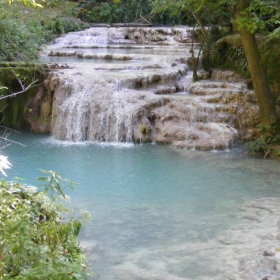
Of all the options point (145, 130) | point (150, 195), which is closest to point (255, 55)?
point (145, 130)

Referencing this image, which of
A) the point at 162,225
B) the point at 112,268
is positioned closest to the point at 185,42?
the point at 162,225

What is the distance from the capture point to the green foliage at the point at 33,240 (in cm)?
304

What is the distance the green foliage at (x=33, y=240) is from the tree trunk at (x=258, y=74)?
6.38 meters

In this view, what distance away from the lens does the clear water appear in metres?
5.02

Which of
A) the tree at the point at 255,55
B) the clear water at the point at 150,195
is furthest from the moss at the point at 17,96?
the tree at the point at 255,55

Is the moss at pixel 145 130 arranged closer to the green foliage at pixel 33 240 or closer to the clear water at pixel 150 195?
the clear water at pixel 150 195

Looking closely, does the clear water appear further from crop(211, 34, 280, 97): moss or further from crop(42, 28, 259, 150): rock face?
crop(211, 34, 280, 97): moss

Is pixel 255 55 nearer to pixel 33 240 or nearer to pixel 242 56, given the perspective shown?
pixel 242 56

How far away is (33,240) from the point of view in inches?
144

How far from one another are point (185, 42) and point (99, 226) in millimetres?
13610

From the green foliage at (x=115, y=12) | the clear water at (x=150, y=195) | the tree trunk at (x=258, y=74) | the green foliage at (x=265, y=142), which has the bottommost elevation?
the clear water at (x=150, y=195)

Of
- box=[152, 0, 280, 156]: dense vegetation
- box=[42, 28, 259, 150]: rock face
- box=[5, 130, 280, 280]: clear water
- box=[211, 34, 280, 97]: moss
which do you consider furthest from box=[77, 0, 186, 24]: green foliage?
box=[5, 130, 280, 280]: clear water

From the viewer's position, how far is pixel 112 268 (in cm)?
481

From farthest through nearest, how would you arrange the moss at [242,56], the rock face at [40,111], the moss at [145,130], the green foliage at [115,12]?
the green foliage at [115,12] → the rock face at [40,111] → the moss at [242,56] → the moss at [145,130]
